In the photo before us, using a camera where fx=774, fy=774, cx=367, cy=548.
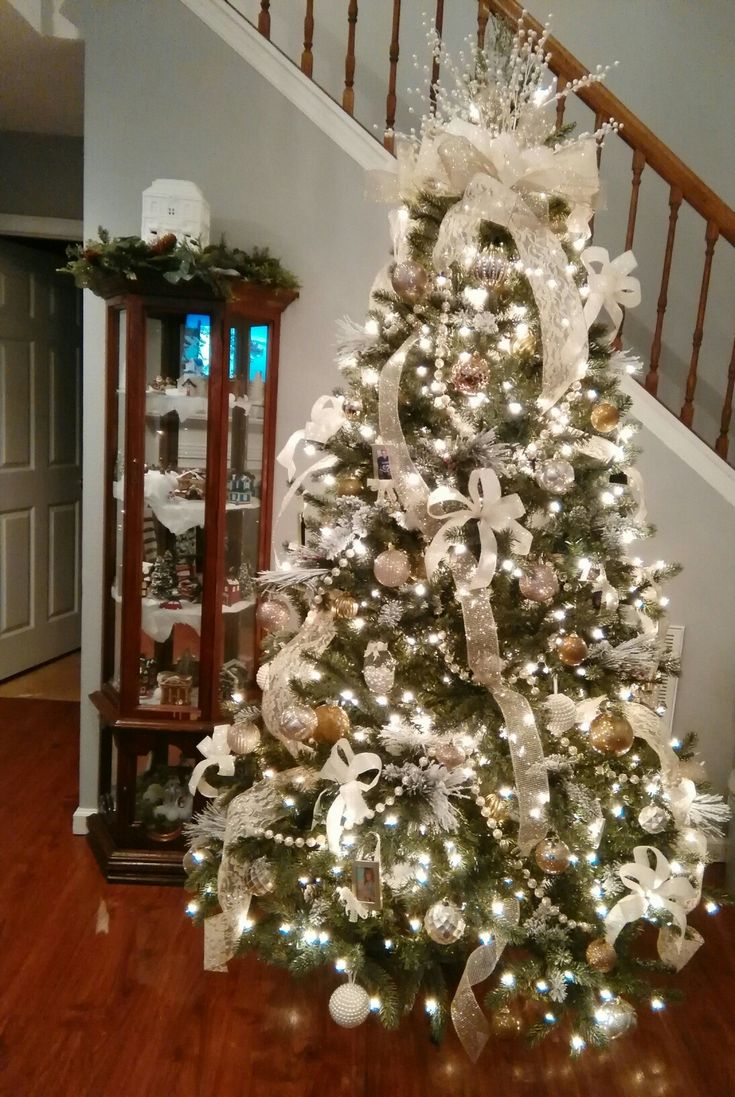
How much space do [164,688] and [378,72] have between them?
2322 millimetres

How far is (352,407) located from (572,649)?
25.5 inches

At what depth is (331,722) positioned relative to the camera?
1.47 m

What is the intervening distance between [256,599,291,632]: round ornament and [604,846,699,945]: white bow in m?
0.82

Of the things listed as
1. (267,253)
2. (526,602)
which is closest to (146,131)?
(267,253)

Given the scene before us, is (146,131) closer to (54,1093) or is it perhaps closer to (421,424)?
(421,424)

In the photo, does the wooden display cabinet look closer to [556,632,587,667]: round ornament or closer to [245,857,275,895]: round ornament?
[245,857,275,895]: round ornament

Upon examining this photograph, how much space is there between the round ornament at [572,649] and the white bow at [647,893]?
0.38m

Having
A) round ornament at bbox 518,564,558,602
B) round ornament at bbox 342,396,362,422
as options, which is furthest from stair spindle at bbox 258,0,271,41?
round ornament at bbox 518,564,558,602

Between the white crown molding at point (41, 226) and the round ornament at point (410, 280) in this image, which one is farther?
the white crown molding at point (41, 226)

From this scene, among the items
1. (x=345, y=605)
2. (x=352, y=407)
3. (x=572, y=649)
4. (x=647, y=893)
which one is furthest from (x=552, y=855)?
(x=352, y=407)

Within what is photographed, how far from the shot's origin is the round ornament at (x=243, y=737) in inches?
64.2

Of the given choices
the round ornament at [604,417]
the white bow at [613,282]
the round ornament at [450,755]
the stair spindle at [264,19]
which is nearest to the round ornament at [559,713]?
the round ornament at [450,755]

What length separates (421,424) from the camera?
5.00 feet

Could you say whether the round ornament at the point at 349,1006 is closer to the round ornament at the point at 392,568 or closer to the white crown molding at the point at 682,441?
the round ornament at the point at 392,568
